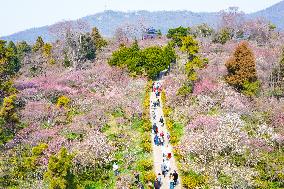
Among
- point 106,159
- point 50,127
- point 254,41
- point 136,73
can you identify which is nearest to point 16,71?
point 136,73

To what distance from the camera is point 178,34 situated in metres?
97.6

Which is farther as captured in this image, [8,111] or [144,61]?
[144,61]

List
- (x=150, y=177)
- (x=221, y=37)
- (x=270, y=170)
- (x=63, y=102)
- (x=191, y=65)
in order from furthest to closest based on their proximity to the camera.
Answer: (x=221, y=37) < (x=191, y=65) < (x=63, y=102) < (x=270, y=170) < (x=150, y=177)

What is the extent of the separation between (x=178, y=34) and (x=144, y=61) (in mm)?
27585

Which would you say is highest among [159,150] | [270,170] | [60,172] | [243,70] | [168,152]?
[60,172]

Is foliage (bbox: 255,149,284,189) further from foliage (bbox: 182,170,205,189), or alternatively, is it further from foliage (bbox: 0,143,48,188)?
foliage (bbox: 0,143,48,188)

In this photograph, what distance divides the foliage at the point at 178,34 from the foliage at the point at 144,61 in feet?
62.9

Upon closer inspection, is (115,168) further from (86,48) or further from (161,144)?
(86,48)

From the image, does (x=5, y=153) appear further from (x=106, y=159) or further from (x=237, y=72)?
(x=237, y=72)

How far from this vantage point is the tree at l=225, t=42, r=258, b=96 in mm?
53969

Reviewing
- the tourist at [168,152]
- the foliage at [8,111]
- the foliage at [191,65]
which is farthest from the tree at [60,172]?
the foliage at [191,65]

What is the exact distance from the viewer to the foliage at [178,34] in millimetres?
95062

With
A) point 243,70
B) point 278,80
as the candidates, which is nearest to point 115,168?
point 243,70

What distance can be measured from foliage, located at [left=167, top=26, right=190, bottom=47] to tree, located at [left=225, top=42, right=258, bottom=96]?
1562 inches
